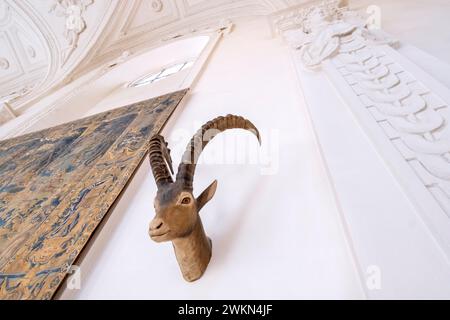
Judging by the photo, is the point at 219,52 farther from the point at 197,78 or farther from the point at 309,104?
the point at 309,104

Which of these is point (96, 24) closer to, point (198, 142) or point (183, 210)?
point (198, 142)

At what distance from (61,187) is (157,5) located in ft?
20.6

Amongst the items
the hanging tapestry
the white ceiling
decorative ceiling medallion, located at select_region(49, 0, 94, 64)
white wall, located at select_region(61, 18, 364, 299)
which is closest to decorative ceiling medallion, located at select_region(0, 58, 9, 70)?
the white ceiling

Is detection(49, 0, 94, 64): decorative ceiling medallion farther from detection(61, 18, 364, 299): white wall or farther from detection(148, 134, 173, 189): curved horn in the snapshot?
detection(148, 134, 173, 189): curved horn

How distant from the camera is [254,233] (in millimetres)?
1048

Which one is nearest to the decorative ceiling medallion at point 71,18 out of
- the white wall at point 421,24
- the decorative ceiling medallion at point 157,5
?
the decorative ceiling medallion at point 157,5

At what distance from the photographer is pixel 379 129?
44.4 inches

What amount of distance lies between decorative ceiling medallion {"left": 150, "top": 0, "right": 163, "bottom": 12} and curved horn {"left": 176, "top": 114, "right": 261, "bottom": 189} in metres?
6.68

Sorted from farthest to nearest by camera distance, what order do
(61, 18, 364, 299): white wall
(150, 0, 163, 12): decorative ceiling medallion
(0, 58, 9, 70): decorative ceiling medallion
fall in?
1. (0, 58, 9, 70): decorative ceiling medallion
2. (150, 0, 163, 12): decorative ceiling medallion
3. (61, 18, 364, 299): white wall

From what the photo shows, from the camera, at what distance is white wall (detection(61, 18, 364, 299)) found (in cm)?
87
